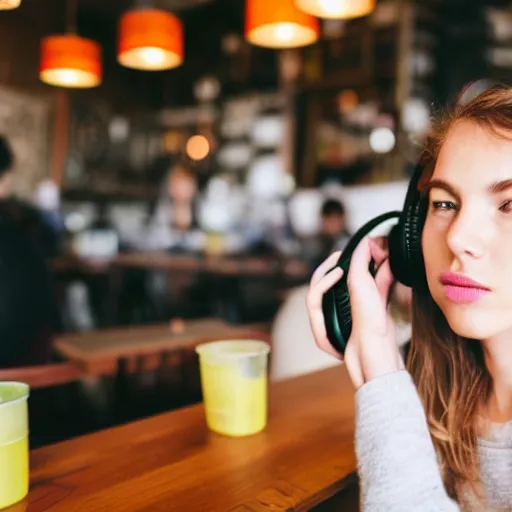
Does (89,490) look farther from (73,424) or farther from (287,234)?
(287,234)

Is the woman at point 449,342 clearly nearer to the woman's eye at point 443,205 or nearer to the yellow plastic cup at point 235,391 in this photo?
the woman's eye at point 443,205

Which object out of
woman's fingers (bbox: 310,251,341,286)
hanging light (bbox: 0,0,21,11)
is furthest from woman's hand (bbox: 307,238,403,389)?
hanging light (bbox: 0,0,21,11)

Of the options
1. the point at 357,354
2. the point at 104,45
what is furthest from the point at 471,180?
the point at 104,45

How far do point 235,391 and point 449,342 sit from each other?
40cm

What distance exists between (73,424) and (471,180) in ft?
6.35

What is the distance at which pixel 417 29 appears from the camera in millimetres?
5414

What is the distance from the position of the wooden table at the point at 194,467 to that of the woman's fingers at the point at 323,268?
0.27 meters

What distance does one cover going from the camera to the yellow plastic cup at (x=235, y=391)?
0.98 meters

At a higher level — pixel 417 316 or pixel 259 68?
pixel 259 68

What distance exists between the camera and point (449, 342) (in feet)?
3.48

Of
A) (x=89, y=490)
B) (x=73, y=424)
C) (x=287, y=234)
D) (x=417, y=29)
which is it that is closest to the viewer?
(x=89, y=490)

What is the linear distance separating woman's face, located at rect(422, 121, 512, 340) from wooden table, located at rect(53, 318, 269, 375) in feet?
4.85

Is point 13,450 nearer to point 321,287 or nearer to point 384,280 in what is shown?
point 321,287

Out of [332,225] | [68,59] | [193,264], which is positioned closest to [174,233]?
[193,264]
